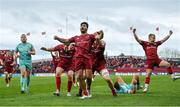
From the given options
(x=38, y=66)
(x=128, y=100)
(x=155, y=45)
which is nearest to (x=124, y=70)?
(x=38, y=66)

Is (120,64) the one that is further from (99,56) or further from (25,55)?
(99,56)

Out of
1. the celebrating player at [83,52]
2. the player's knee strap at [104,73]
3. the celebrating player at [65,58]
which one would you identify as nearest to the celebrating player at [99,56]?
the player's knee strap at [104,73]

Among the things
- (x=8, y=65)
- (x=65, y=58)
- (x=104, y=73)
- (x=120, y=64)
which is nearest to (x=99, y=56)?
(x=104, y=73)

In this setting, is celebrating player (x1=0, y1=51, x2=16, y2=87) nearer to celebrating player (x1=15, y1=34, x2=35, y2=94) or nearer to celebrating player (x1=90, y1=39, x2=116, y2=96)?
celebrating player (x1=15, y1=34, x2=35, y2=94)

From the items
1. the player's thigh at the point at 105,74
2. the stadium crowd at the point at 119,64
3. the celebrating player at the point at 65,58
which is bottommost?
the stadium crowd at the point at 119,64

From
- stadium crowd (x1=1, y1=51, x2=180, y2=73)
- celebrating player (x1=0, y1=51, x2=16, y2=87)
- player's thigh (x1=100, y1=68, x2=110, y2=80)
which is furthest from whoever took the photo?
stadium crowd (x1=1, y1=51, x2=180, y2=73)

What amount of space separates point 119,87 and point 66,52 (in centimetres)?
249

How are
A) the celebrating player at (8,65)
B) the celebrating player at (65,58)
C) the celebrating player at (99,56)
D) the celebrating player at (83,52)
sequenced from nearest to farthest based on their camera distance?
the celebrating player at (83,52) → the celebrating player at (99,56) → the celebrating player at (65,58) → the celebrating player at (8,65)

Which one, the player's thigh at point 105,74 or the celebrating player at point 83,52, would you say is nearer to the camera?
the celebrating player at point 83,52

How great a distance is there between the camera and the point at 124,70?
75188mm

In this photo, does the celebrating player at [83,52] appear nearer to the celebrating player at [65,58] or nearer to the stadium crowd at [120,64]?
the celebrating player at [65,58]

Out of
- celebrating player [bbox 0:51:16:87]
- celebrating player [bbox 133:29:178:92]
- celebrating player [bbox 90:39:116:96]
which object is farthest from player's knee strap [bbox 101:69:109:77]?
celebrating player [bbox 0:51:16:87]

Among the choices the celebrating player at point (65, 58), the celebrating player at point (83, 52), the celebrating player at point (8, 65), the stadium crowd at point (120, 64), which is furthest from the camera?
the stadium crowd at point (120, 64)

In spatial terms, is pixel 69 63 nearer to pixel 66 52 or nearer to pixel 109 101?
pixel 66 52
